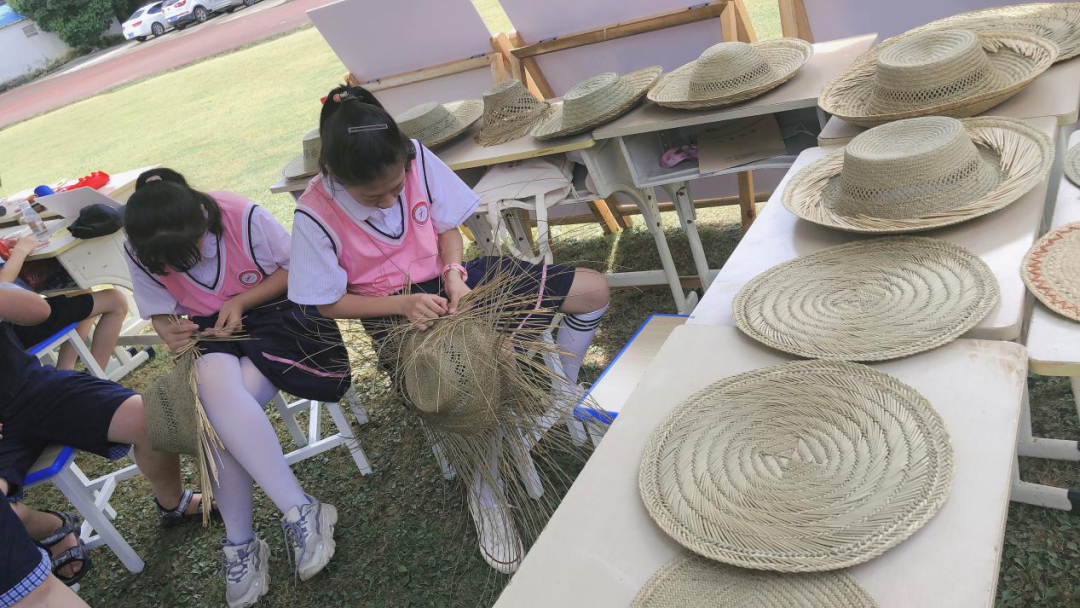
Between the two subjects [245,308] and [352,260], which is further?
[245,308]

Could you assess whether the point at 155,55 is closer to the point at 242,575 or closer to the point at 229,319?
the point at 229,319

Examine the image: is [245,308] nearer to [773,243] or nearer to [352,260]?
[352,260]

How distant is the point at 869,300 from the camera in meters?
1.30

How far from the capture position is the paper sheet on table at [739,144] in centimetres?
Result: 243

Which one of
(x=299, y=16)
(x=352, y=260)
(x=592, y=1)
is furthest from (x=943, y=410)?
(x=299, y=16)

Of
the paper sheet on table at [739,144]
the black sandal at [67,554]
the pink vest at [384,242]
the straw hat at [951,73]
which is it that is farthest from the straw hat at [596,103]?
the black sandal at [67,554]

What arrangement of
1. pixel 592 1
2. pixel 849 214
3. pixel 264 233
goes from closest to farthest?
pixel 849 214, pixel 264 233, pixel 592 1

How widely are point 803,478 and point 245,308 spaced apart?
1825 mm

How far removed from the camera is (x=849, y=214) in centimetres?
149

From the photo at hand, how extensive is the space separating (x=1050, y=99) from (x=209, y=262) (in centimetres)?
228

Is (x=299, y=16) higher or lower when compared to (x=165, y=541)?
higher

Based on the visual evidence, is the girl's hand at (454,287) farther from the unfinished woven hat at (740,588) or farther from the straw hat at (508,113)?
the unfinished woven hat at (740,588)

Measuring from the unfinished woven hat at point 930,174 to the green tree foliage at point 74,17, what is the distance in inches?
980

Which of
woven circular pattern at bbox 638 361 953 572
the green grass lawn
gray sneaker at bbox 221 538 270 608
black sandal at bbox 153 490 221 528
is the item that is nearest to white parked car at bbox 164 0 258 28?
the green grass lawn
